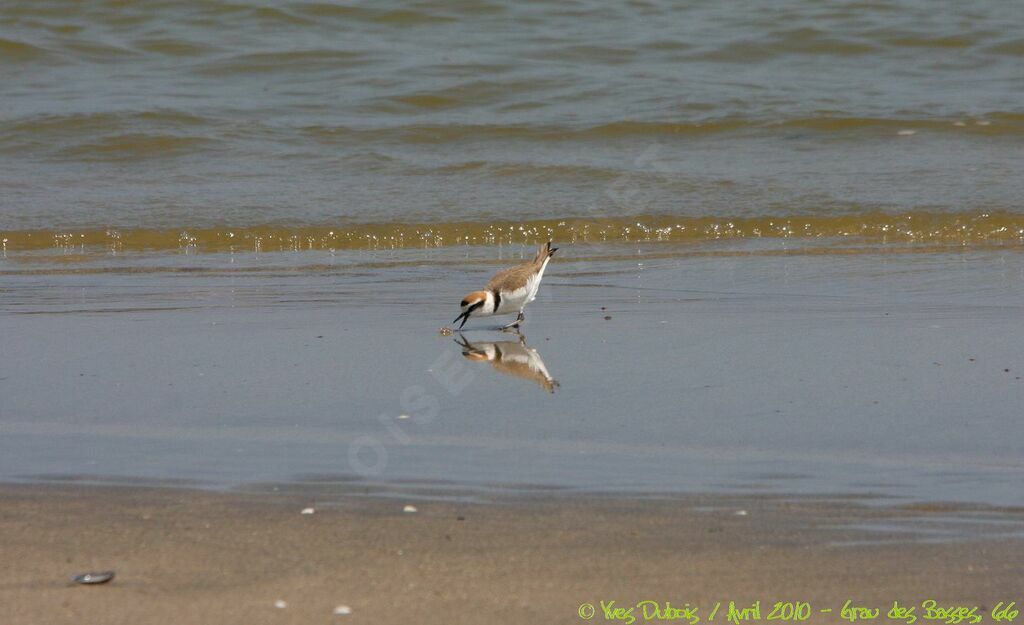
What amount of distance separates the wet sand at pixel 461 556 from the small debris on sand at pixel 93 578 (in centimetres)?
2

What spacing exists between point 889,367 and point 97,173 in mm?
8345

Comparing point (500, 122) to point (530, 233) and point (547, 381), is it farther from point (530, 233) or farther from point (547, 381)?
point (547, 381)

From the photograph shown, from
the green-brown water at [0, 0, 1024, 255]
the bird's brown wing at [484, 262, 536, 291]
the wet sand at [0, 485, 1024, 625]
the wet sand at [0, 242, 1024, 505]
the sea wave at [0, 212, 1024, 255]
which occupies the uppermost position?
the green-brown water at [0, 0, 1024, 255]

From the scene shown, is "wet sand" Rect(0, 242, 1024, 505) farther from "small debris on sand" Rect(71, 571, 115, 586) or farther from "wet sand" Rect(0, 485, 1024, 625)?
"small debris on sand" Rect(71, 571, 115, 586)

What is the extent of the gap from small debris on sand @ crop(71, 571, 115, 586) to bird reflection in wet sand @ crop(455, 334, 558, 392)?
2230 millimetres

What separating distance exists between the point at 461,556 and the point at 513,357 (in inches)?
98.8

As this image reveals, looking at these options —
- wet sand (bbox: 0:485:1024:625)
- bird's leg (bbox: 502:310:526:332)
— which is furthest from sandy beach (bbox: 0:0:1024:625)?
bird's leg (bbox: 502:310:526:332)

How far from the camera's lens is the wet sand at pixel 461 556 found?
10.2ft

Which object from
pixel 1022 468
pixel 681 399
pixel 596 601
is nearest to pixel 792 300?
pixel 681 399

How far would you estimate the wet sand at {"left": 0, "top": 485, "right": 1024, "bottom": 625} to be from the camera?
310cm

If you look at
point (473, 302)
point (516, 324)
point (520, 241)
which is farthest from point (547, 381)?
point (520, 241)

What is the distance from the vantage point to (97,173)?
39.5 feet

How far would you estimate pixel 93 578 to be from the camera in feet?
10.5

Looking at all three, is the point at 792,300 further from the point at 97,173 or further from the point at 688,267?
the point at 97,173
